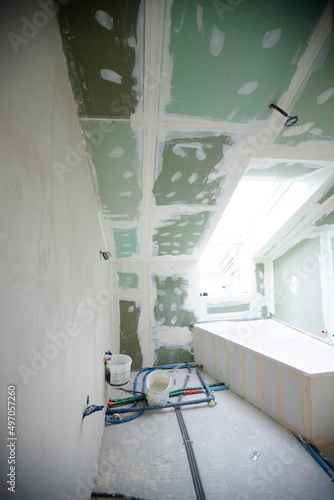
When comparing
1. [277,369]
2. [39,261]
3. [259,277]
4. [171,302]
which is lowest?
[277,369]

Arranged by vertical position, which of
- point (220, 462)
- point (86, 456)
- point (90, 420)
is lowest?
point (220, 462)

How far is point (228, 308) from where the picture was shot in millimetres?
3477

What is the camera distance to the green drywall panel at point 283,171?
6.41 feet

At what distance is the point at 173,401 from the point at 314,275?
8.10ft

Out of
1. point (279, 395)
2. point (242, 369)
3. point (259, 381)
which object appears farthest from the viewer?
point (242, 369)

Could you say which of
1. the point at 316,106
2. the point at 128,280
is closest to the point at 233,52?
the point at 316,106

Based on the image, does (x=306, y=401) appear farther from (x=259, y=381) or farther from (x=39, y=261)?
(x=39, y=261)

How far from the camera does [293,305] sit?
3262 mm

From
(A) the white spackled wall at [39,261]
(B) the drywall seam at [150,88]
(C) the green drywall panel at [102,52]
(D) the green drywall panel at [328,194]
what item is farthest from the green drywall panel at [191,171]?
(D) the green drywall panel at [328,194]

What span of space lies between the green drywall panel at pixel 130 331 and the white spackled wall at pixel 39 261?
6.29ft

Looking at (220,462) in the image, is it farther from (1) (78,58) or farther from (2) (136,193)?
(1) (78,58)

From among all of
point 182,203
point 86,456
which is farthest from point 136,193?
point 86,456

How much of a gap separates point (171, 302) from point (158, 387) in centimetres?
112

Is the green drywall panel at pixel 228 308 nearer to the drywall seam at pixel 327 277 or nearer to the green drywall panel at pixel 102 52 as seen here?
the drywall seam at pixel 327 277
